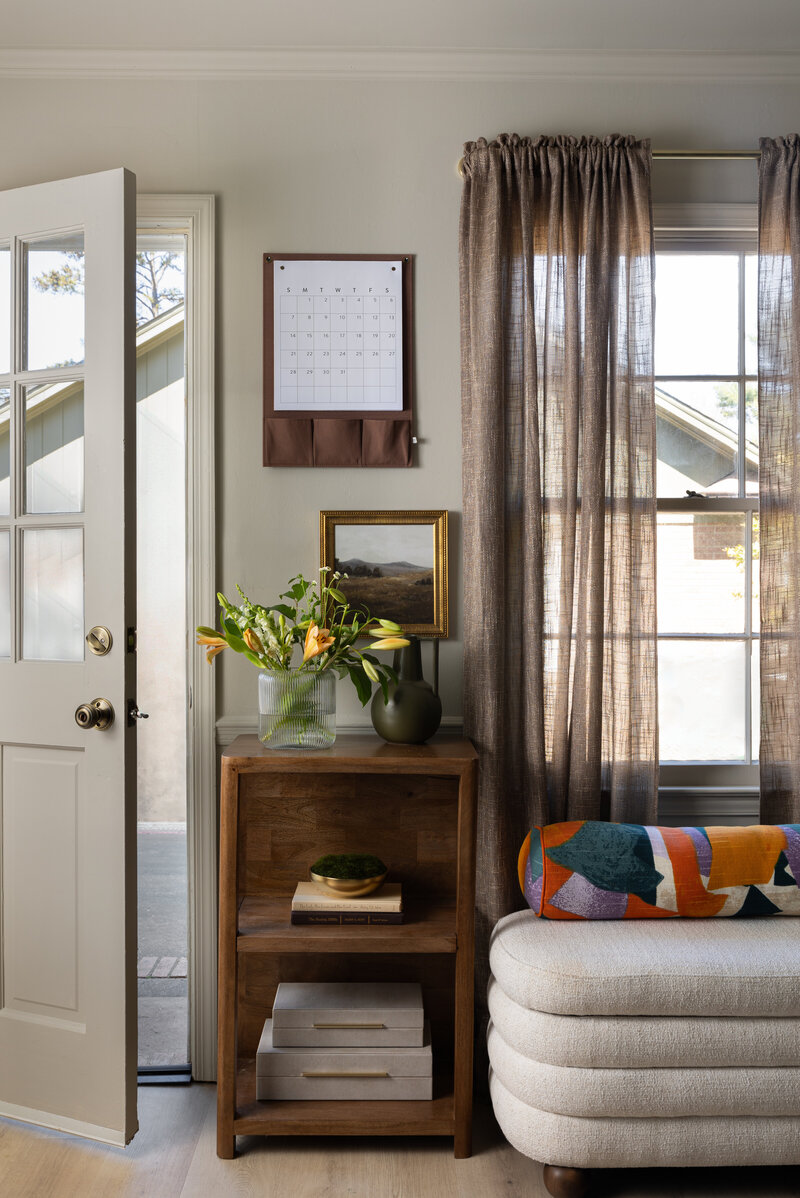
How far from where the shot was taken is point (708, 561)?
2414mm

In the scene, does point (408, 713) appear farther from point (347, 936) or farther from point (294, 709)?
point (347, 936)

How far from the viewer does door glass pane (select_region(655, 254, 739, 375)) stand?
7.90ft

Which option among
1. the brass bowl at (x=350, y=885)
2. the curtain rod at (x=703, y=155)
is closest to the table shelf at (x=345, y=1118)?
the brass bowl at (x=350, y=885)

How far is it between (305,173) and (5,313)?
87 centimetres

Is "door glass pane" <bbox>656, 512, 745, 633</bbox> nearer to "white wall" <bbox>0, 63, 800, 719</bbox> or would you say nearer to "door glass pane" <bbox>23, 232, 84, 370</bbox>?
"white wall" <bbox>0, 63, 800, 719</bbox>

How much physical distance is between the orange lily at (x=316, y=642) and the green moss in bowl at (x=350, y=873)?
0.53 meters

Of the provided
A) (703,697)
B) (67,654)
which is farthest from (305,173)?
(703,697)

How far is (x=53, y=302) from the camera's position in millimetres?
2053

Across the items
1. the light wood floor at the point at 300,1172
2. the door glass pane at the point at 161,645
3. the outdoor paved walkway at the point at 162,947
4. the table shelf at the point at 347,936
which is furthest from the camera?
the door glass pane at the point at 161,645

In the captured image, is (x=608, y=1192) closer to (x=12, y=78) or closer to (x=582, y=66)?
(x=582, y=66)

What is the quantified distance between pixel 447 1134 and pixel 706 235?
94.3 inches

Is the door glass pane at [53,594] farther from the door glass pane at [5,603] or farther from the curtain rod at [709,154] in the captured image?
the curtain rod at [709,154]

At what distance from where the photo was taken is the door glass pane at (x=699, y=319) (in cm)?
241

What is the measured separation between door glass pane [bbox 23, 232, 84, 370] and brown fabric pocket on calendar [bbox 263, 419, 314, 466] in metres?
0.50
